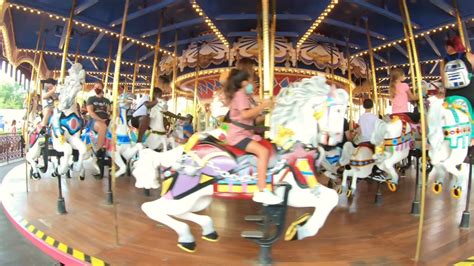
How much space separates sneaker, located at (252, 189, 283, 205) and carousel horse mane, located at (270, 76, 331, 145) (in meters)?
0.41

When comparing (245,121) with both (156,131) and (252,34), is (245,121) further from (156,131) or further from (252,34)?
(252,34)

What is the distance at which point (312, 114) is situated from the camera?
234cm

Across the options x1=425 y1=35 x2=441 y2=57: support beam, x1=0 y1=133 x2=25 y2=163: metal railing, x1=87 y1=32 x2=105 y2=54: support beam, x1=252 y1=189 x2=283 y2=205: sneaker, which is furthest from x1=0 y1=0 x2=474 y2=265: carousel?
x1=0 y1=133 x2=25 y2=163: metal railing

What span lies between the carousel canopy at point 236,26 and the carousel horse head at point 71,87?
1658 millimetres

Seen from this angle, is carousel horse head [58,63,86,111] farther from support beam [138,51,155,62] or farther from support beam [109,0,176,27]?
support beam [138,51,155,62]

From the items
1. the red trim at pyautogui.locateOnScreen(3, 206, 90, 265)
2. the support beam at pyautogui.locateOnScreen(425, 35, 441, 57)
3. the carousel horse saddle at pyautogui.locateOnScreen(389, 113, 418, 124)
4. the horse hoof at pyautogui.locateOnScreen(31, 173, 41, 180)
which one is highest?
the support beam at pyautogui.locateOnScreen(425, 35, 441, 57)

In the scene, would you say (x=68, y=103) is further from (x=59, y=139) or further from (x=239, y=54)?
(x=239, y=54)

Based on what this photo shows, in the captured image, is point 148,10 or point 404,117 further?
point 148,10

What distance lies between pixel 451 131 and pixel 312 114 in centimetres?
178

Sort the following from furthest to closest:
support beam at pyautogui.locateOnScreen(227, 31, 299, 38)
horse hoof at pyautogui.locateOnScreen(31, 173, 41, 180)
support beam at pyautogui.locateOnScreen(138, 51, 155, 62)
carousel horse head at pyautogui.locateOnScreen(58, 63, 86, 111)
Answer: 1. support beam at pyautogui.locateOnScreen(138, 51, 155, 62)
2. support beam at pyautogui.locateOnScreen(227, 31, 299, 38)
3. horse hoof at pyautogui.locateOnScreen(31, 173, 41, 180)
4. carousel horse head at pyautogui.locateOnScreen(58, 63, 86, 111)

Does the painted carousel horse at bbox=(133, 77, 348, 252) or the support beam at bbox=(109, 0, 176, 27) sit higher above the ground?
the support beam at bbox=(109, 0, 176, 27)

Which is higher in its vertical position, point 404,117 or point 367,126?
point 404,117

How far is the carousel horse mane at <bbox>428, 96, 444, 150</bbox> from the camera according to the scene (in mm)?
3312

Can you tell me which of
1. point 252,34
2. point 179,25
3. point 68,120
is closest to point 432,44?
point 252,34
